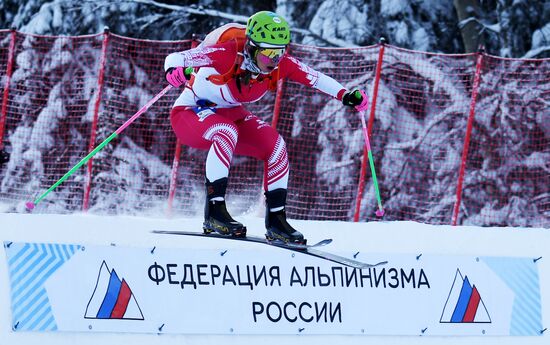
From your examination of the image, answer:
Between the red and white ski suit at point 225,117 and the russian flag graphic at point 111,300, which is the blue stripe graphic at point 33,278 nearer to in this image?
the russian flag graphic at point 111,300

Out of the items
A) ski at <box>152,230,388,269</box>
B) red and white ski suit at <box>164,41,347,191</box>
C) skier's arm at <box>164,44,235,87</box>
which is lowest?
ski at <box>152,230,388,269</box>

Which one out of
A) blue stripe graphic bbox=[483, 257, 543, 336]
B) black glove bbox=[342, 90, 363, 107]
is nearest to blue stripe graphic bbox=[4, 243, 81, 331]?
black glove bbox=[342, 90, 363, 107]

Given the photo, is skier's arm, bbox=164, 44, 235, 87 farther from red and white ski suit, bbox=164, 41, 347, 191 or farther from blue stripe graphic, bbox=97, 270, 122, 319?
blue stripe graphic, bbox=97, 270, 122, 319

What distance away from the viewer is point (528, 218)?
12398mm

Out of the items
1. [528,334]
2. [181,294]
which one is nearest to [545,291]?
[528,334]

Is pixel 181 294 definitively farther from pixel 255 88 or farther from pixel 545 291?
pixel 545 291

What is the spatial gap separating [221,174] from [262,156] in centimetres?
43

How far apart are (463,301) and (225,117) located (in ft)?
6.19

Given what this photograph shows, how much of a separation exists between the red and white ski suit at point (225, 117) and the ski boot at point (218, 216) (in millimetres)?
66

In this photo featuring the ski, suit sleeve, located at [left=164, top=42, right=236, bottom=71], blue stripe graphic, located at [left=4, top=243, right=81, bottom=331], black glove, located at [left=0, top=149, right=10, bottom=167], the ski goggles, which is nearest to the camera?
blue stripe graphic, located at [left=4, top=243, right=81, bottom=331]

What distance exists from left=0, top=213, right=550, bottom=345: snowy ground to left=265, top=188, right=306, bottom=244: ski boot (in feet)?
0.84

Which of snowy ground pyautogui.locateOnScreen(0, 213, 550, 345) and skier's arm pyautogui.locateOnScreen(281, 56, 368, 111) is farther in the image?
skier's arm pyautogui.locateOnScreen(281, 56, 368, 111)

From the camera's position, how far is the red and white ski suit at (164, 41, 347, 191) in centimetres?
620

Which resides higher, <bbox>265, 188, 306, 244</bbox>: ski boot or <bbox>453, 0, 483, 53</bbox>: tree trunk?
<bbox>453, 0, 483, 53</bbox>: tree trunk
